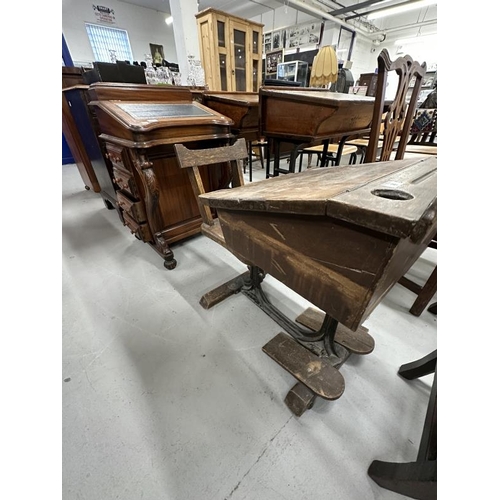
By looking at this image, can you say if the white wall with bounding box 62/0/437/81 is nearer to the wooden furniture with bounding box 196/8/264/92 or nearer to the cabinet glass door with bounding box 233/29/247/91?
the wooden furniture with bounding box 196/8/264/92

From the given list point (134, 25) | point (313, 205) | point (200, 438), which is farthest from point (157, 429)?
point (134, 25)

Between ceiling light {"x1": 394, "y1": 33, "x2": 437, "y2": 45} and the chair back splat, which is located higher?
ceiling light {"x1": 394, "y1": 33, "x2": 437, "y2": 45}

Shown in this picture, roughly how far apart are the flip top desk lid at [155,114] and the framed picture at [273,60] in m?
7.81

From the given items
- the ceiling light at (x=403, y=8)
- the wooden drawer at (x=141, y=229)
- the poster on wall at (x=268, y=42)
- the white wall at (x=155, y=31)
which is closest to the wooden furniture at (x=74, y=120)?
the wooden drawer at (x=141, y=229)

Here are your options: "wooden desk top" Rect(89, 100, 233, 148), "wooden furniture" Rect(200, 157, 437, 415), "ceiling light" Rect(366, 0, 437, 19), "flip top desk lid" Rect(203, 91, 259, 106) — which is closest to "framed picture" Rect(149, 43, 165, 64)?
"ceiling light" Rect(366, 0, 437, 19)

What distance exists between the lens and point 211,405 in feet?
3.31

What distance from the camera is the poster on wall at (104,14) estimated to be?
6906mm

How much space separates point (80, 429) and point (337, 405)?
3.59 feet

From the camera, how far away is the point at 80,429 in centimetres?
93

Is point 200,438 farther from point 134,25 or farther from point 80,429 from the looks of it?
point 134,25

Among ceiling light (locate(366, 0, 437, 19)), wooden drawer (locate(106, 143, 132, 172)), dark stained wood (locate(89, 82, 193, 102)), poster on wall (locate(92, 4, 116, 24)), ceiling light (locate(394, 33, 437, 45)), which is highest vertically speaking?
poster on wall (locate(92, 4, 116, 24))

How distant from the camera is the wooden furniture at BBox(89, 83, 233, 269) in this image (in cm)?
144

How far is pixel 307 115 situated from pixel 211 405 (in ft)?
6.56

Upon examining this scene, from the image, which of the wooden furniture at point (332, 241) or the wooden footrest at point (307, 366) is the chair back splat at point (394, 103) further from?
the wooden footrest at point (307, 366)
